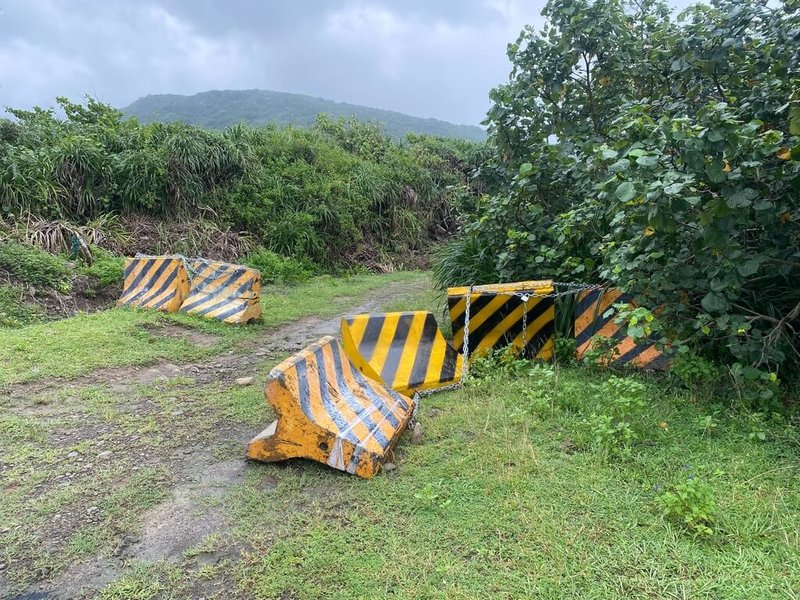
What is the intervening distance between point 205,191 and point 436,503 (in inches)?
365

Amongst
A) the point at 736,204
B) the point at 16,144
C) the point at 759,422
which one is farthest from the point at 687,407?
the point at 16,144

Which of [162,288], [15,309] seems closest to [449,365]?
[162,288]

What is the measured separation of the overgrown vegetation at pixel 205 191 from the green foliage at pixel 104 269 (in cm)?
58

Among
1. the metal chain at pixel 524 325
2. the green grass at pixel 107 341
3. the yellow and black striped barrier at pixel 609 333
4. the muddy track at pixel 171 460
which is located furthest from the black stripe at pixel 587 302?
the green grass at pixel 107 341

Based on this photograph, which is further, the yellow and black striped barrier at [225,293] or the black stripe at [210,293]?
the black stripe at [210,293]

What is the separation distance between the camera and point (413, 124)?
38812 mm

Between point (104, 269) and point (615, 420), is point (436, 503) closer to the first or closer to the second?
point (615, 420)

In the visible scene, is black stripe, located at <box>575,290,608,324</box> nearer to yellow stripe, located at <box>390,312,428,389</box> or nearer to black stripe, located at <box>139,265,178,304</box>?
yellow stripe, located at <box>390,312,428,389</box>

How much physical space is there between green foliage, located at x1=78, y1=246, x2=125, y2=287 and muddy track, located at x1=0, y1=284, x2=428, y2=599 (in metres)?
2.50

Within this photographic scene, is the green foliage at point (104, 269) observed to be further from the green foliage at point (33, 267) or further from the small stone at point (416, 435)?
the small stone at point (416, 435)

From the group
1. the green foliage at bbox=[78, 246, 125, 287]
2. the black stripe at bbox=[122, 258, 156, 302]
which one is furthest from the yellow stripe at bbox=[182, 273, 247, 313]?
the green foliage at bbox=[78, 246, 125, 287]

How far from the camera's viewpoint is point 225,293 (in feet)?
20.8

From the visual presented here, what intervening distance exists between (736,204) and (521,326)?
79.2 inches

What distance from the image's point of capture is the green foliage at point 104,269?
6.97 metres
